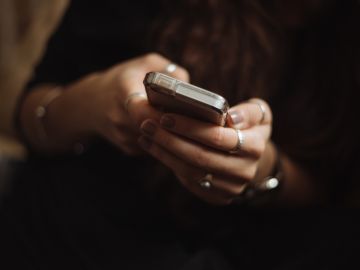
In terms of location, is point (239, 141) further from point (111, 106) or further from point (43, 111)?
point (43, 111)

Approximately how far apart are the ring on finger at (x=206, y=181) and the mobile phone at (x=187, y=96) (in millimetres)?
108

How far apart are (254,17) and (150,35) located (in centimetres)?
18

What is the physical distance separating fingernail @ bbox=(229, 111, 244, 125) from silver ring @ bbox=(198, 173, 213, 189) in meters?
0.07

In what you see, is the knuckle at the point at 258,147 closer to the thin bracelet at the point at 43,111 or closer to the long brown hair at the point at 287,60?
the long brown hair at the point at 287,60

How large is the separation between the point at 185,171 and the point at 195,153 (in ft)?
0.15

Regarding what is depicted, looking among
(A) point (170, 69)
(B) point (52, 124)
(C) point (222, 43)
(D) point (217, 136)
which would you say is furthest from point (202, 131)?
(B) point (52, 124)

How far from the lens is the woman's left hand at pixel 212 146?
0.44 meters

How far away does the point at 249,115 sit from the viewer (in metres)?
0.48

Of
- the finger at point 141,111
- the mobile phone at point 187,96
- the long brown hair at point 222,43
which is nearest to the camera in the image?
the mobile phone at point 187,96

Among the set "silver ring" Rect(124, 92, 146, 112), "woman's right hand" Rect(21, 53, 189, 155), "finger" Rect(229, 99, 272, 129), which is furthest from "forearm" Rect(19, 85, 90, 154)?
"finger" Rect(229, 99, 272, 129)

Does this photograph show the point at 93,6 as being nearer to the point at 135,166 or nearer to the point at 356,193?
the point at 135,166

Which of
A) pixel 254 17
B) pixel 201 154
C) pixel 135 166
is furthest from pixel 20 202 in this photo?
pixel 254 17

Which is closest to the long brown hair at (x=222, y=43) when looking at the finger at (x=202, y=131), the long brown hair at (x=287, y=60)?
the long brown hair at (x=287, y=60)

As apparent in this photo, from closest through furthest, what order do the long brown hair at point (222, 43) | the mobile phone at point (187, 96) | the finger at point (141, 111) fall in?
the mobile phone at point (187, 96) < the finger at point (141, 111) < the long brown hair at point (222, 43)
